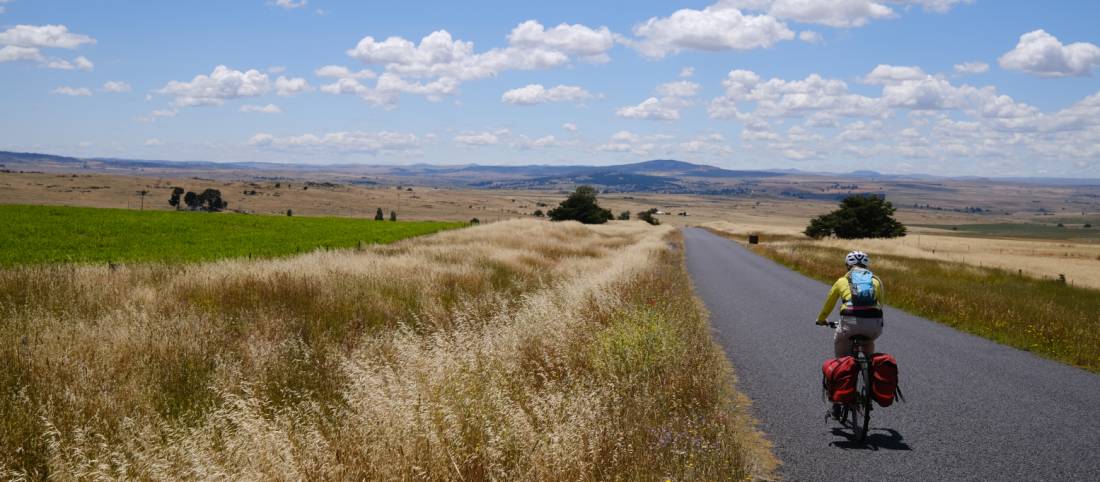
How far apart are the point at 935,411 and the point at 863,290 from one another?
1961mm

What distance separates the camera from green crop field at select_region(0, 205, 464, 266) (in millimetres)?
22656

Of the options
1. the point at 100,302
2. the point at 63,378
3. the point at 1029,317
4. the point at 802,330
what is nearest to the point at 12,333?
the point at 63,378

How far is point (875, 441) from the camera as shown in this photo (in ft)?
22.2

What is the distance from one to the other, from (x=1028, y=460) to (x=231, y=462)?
6.99 meters

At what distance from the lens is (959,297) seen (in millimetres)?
17188

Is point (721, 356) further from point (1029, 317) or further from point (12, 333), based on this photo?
point (12, 333)

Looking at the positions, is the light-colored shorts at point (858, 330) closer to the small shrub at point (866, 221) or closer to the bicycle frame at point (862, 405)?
the bicycle frame at point (862, 405)

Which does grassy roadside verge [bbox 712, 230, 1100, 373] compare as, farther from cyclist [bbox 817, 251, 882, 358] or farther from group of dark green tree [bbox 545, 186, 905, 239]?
group of dark green tree [bbox 545, 186, 905, 239]

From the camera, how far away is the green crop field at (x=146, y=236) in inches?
892

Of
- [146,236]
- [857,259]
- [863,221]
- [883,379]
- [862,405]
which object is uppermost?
[857,259]

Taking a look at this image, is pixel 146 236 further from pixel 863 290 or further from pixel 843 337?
pixel 863 290

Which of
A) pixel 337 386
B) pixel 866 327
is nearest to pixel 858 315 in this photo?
pixel 866 327

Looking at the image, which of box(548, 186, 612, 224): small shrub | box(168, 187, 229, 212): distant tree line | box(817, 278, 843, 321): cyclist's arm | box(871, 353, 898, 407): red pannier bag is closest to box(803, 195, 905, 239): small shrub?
box(548, 186, 612, 224): small shrub

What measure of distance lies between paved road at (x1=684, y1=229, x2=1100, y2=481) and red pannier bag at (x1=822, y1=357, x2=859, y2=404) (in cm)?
45
